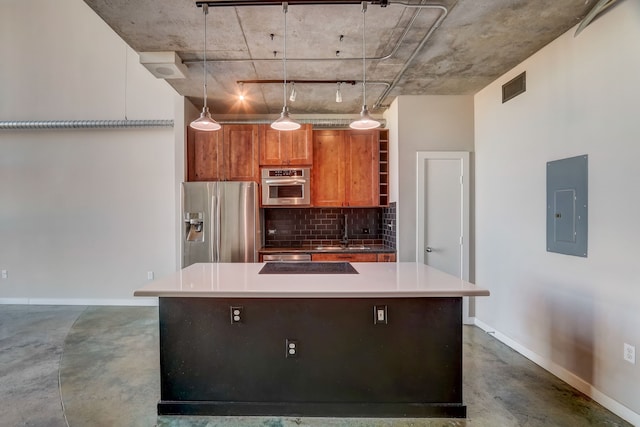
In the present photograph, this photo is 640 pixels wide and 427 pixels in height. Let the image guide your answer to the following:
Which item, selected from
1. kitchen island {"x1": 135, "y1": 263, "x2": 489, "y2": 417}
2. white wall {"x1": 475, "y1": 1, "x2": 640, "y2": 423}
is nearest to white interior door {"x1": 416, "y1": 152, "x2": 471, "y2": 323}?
white wall {"x1": 475, "y1": 1, "x2": 640, "y2": 423}

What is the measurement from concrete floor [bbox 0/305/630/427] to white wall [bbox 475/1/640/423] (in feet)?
0.90

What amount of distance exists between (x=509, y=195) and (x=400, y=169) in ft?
4.08

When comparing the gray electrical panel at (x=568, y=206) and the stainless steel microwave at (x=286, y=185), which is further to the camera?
the stainless steel microwave at (x=286, y=185)

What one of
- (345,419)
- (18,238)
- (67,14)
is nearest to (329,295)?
(345,419)

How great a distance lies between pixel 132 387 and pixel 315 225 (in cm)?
291

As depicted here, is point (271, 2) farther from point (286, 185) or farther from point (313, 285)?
point (286, 185)

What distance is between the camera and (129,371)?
281cm

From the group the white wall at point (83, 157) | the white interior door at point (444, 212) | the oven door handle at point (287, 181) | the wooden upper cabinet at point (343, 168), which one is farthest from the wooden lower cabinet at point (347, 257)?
the white wall at point (83, 157)

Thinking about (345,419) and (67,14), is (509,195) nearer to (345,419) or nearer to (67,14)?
(345,419)

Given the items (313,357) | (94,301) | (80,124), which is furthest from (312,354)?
(80,124)

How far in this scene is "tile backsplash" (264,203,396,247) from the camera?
476 centimetres

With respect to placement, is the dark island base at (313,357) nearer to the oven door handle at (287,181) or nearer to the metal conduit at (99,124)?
the oven door handle at (287,181)

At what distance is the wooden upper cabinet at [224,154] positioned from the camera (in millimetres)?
4293

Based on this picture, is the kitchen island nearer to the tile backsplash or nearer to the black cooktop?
the black cooktop
